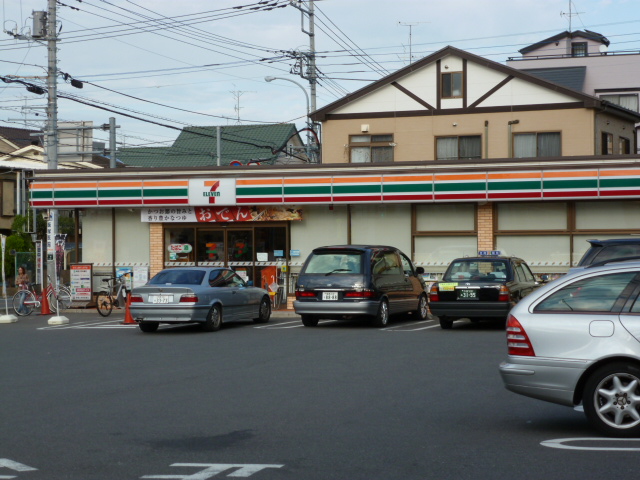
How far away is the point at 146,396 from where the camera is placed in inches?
439

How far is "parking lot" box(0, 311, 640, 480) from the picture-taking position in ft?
23.7

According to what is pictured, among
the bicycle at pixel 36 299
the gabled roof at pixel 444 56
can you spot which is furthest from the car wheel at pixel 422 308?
the bicycle at pixel 36 299

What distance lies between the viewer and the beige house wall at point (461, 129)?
30.0m

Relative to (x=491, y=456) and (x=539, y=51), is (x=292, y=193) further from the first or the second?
(x=539, y=51)

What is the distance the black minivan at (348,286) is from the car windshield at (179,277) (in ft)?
7.29

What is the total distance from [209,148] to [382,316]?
42.2 metres

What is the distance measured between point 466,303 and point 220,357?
21.0 feet

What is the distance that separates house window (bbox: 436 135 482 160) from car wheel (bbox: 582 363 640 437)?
23.2 meters

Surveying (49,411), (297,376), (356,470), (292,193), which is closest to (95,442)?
(49,411)

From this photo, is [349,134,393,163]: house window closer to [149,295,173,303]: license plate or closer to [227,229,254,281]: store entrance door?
[227,229,254,281]: store entrance door

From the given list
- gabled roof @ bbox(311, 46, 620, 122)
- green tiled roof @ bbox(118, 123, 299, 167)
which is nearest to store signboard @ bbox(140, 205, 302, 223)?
gabled roof @ bbox(311, 46, 620, 122)

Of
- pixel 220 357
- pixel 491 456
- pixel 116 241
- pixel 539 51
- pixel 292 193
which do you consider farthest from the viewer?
pixel 539 51

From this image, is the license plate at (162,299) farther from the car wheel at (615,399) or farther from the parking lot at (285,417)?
the car wheel at (615,399)

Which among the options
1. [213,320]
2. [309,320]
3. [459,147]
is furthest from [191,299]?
[459,147]
